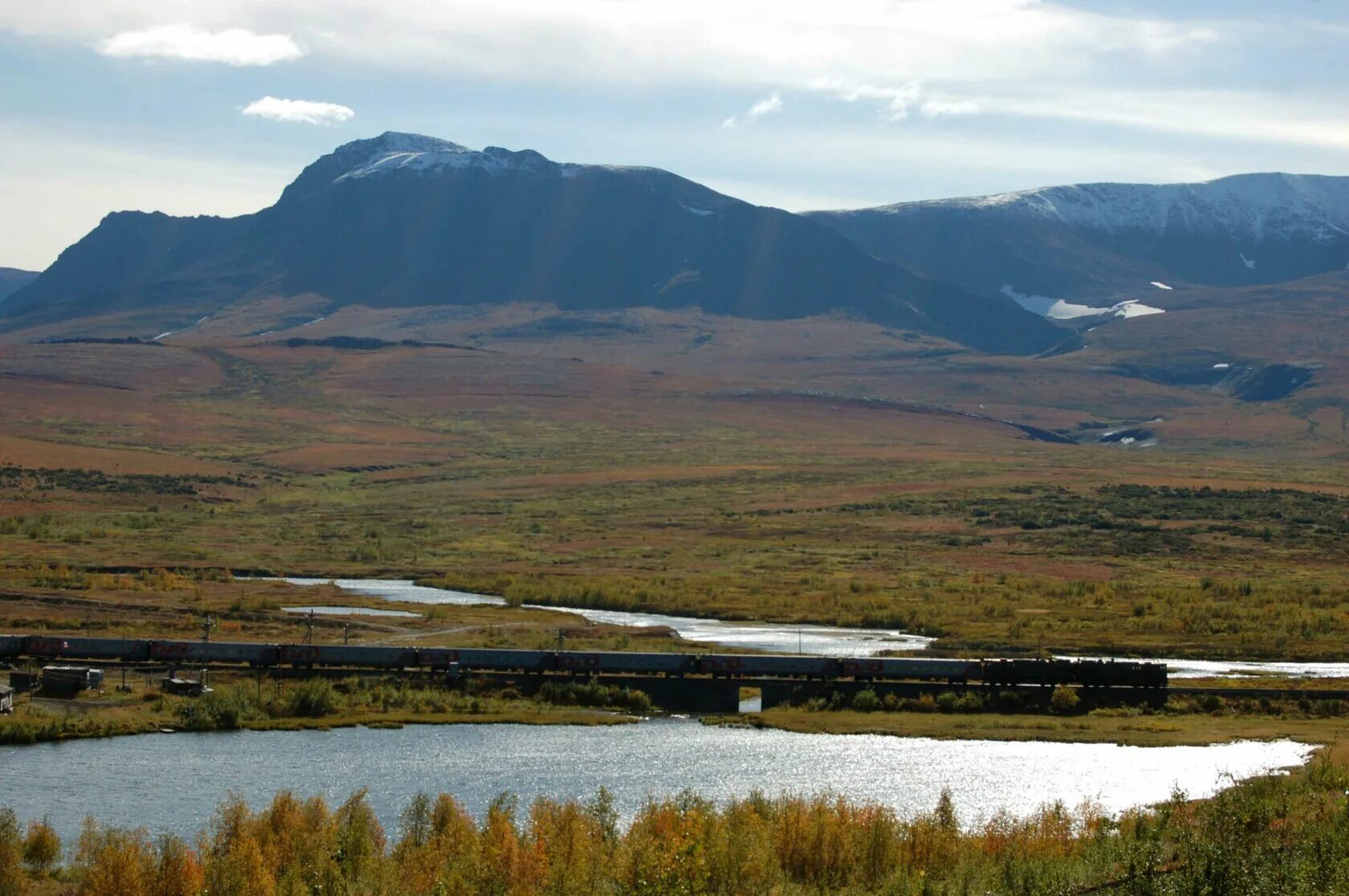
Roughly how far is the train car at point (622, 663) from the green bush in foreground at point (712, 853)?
34887 mm

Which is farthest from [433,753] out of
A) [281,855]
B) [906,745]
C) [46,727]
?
[281,855]

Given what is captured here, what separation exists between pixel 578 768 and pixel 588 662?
20141 millimetres

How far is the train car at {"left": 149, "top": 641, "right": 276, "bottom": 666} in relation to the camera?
87.6 metres

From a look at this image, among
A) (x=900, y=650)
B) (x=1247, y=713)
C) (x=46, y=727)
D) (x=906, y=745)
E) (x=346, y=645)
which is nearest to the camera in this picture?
(x=46, y=727)

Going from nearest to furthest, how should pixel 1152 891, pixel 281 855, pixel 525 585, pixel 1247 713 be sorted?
pixel 1152 891 < pixel 281 855 < pixel 1247 713 < pixel 525 585

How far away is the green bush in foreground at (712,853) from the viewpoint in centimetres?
4181

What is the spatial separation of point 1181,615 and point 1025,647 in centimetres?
1993

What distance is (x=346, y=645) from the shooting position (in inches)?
3575

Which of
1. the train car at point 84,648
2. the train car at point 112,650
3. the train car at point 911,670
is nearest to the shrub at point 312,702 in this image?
the train car at point 112,650

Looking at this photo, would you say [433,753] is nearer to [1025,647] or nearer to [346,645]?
[346,645]

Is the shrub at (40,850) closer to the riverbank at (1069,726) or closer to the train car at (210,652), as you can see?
the train car at (210,652)

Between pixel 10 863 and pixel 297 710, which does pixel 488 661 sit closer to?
pixel 297 710

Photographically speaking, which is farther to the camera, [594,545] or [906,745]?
[594,545]

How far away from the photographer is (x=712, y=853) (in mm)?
43875
